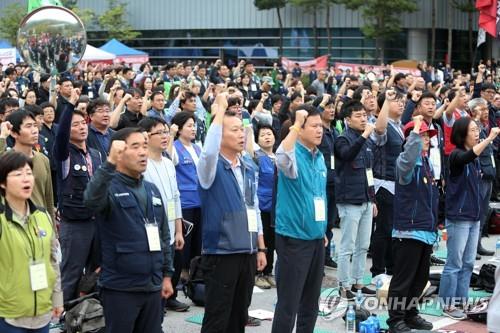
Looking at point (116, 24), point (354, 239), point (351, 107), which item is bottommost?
point (354, 239)

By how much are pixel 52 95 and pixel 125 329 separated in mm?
4489

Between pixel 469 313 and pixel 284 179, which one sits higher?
pixel 284 179

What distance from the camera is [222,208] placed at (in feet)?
19.0

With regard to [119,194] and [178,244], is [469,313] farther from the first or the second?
[119,194]

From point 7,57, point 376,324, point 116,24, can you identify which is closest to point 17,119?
point 376,324

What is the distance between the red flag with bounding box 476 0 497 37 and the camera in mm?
16203

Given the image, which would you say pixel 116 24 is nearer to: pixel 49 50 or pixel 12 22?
pixel 12 22

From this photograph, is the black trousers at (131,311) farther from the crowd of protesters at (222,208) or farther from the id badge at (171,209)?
the id badge at (171,209)

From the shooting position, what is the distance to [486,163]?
29.1 ft

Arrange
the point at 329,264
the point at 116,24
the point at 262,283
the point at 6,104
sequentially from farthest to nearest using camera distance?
the point at 116,24 → the point at 329,264 → the point at 6,104 → the point at 262,283

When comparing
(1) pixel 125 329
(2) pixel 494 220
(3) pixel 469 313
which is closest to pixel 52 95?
(1) pixel 125 329

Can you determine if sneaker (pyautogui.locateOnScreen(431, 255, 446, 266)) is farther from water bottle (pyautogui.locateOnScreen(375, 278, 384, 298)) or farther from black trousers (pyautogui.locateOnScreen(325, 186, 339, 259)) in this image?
water bottle (pyautogui.locateOnScreen(375, 278, 384, 298))

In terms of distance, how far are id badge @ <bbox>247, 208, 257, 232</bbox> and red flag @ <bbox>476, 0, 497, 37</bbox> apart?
11.8 m

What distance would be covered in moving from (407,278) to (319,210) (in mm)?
1343
